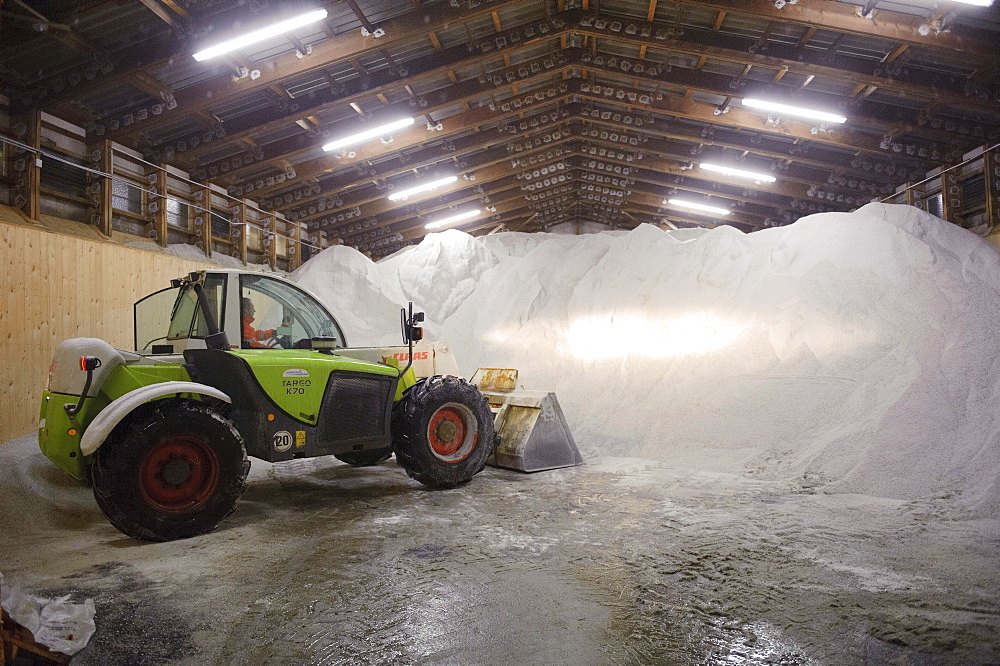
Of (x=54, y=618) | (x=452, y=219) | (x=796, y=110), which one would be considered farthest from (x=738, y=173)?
(x=54, y=618)

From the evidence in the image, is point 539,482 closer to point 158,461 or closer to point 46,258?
point 158,461

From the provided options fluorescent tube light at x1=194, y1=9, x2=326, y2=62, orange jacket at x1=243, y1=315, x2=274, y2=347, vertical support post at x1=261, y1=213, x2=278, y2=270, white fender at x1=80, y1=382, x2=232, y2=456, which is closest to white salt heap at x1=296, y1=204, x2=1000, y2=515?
orange jacket at x1=243, y1=315, x2=274, y2=347

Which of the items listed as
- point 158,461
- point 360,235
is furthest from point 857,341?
point 360,235

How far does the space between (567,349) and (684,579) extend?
24.1 ft

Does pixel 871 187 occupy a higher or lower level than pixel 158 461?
higher

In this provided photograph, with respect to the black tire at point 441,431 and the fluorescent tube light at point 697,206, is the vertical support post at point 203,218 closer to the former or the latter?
the black tire at point 441,431

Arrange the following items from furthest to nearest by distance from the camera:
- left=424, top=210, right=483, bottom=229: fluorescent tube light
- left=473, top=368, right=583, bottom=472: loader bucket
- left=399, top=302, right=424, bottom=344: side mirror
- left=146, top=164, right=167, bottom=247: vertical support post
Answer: left=424, top=210, right=483, bottom=229: fluorescent tube light
left=146, top=164, right=167, bottom=247: vertical support post
left=473, top=368, right=583, bottom=472: loader bucket
left=399, top=302, right=424, bottom=344: side mirror

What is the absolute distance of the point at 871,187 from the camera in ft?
49.8

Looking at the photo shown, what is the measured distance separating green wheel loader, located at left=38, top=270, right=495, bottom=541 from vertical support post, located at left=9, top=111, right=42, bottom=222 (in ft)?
16.0

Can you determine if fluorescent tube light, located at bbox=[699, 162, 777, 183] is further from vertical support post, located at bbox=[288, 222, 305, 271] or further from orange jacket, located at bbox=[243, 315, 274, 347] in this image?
orange jacket, located at bbox=[243, 315, 274, 347]

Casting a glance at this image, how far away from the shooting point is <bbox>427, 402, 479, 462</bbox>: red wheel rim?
5.92m

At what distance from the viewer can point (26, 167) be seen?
30.9 feet

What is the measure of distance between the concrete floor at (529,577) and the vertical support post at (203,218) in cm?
877

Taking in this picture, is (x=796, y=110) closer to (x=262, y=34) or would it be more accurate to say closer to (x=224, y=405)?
(x=262, y=34)
